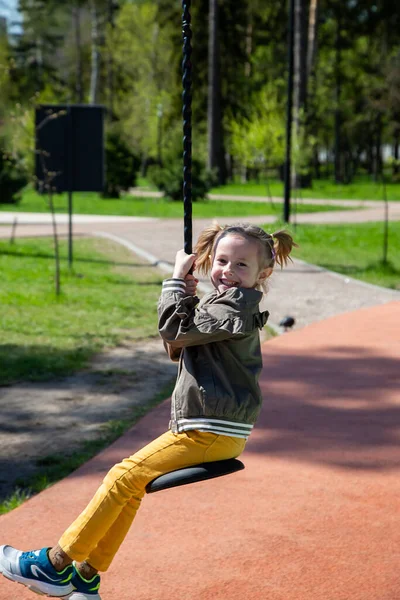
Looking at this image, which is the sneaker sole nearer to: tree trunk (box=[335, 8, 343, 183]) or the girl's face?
the girl's face

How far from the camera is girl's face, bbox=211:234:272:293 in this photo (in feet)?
10.3

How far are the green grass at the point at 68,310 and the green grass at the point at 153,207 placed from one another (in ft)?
36.0

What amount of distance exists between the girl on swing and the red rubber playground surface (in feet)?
1.59

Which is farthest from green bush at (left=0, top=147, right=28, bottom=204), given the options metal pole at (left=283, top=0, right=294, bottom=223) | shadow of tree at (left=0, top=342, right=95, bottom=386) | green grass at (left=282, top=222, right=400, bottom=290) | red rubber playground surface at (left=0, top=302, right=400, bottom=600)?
red rubber playground surface at (left=0, top=302, right=400, bottom=600)

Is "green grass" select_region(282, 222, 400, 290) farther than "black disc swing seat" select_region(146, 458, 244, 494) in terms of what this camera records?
Yes

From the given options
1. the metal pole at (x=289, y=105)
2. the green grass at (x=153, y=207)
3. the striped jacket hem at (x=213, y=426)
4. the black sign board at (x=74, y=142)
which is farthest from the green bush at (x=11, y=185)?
the striped jacket hem at (x=213, y=426)

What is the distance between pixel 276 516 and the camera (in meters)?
4.51

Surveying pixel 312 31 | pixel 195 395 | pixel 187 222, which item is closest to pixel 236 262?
pixel 187 222

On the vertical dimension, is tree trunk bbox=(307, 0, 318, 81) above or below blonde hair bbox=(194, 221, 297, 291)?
above

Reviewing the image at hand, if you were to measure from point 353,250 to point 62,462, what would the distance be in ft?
44.4

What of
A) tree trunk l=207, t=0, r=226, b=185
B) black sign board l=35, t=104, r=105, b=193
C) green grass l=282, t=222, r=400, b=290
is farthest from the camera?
tree trunk l=207, t=0, r=226, b=185

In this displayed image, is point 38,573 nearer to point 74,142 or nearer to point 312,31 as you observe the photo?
point 74,142

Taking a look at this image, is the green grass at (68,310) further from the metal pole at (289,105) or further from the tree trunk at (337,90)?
the tree trunk at (337,90)

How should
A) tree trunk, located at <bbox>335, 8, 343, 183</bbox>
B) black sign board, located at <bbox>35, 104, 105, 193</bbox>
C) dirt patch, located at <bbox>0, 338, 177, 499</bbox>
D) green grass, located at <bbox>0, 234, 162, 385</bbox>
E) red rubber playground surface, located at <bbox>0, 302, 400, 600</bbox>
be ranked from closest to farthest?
red rubber playground surface, located at <bbox>0, 302, 400, 600</bbox>
dirt patch, located at <bbox>0, 338, 177, 499</bbox>
green grass, located at <bbox>0, 234, 162, 385</bbox>
black sign board, located at <bbox>35, 104, 105, 193</bbox>
tree trunk, located at <bbox>335, 8, 343, 183</bbox>
